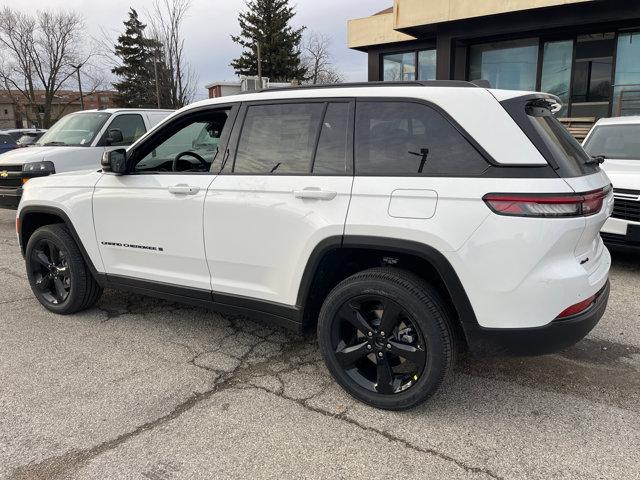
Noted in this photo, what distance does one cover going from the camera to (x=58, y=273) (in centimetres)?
447

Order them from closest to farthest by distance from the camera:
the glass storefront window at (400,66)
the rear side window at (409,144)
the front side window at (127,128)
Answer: the rear side window at (409,144) < the front side window at (127,128) < the glass storefront window at (400,66)

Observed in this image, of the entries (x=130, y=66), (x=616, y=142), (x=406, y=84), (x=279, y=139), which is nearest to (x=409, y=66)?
(x=616, y=142)

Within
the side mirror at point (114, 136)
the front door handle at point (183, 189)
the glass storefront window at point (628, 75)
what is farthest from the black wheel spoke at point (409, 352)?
the glass storefront window at point (628, 75)

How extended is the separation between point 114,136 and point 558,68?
1171 cm

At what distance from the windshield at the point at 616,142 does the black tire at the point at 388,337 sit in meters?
4.99

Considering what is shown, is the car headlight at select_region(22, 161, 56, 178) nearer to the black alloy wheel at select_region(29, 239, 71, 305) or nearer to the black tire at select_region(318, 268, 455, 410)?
the black alloy wheel at select_region(29, 239, 71, 305)

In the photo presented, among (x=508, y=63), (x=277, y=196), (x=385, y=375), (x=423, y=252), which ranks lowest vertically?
(x=385, y=375)

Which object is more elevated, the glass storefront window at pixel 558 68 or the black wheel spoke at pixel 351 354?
Result: the glass storefront window at pixel 558 68

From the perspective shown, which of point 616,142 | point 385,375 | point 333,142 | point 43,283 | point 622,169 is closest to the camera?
point 385,375

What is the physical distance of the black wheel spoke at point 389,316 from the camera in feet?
9.17

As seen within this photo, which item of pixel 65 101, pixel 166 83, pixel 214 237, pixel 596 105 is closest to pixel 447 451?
pixel 214 237

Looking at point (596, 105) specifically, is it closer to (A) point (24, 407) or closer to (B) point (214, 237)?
(B) point (214, 237)

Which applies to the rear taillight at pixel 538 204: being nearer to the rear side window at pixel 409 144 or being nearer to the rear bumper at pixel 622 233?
the rear side window at pixel 409 144

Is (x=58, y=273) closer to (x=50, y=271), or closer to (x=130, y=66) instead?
(x=50, y=271)
